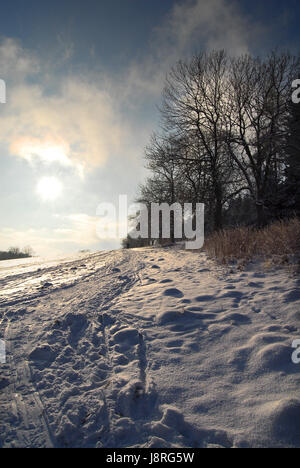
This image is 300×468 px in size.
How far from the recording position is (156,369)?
6.70ft

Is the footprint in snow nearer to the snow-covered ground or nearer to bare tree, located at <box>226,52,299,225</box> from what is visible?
the snow-covered ground

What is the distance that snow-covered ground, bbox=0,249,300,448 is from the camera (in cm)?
144

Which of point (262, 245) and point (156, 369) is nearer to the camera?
point (156, 369)

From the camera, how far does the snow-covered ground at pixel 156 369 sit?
1438 millimetres

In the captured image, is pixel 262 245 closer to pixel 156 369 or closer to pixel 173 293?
pixel 173 293

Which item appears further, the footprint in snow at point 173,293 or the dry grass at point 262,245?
the dry grass at point 262,245

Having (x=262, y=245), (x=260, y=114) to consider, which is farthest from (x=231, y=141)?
(x=262, y=245)

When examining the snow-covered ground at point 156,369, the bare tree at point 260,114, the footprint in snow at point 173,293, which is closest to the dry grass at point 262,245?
the snow-covered ground at point 156,369

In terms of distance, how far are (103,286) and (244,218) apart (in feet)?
70.4

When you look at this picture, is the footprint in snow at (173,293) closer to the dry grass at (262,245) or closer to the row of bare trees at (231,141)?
the dry grass at (262,245)

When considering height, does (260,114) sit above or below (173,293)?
above

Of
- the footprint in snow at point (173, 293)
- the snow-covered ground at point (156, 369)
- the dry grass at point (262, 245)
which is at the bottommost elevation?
the snow-covered ground at point (156, 369)

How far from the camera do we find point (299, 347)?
207cm

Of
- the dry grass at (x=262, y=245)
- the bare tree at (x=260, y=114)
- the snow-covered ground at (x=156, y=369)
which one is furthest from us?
the bare tree at (x=260, y=114)
